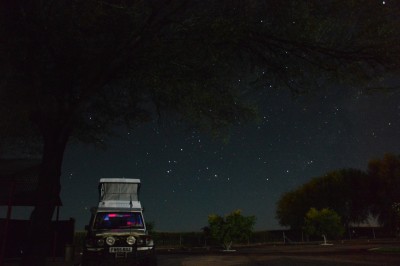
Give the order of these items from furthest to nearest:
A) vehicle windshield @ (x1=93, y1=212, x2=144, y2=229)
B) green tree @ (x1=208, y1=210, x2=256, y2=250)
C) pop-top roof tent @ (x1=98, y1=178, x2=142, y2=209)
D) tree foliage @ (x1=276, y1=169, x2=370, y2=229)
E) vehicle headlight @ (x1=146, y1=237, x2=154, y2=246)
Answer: tree foliage @ (x1=276, y1=169, x2=370, y2=229), green tree @ (x1=208, y1=210, x2=256, y2=250), pop-top roof tent @ (x1=98, y1=178, x2=142, y2=209), vehicle windshield @ (x1=93, y1=212, x2=144, y2=229), vehicle headlight @ (x1=146, y1=237, x2=154, y2=246)

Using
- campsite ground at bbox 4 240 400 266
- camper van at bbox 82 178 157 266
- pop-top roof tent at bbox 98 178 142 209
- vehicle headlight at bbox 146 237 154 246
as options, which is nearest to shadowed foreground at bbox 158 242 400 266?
campsite ground at bbox 4 240 400 266

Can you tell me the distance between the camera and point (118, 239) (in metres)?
12.7

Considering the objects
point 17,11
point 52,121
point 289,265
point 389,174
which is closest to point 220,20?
point 17,11

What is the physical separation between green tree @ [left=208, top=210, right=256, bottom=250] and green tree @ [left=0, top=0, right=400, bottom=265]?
20476 millimetres

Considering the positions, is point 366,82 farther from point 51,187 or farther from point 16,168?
point 16,168

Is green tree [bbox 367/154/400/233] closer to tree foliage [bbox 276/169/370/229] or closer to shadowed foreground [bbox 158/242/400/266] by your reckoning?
tree foliage [bbox 276/169/370/229]

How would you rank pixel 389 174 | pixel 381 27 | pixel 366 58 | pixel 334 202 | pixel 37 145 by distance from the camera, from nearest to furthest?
pixel 381 27
pixel 366 58
pixel 37 145
pixel 389 174
pixel 334 202

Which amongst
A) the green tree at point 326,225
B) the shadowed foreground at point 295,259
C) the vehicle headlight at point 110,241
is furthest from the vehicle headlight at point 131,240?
the green tree at point 326,225

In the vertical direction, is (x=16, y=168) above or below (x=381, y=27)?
below

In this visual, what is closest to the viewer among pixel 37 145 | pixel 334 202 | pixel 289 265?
pixel 289 265

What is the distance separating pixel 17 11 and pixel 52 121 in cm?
355

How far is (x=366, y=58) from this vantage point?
430 inches

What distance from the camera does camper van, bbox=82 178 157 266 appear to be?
12500 millimetres

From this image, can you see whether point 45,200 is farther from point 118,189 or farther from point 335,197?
point 335,197
